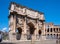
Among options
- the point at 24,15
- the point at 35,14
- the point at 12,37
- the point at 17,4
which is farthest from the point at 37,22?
the point at 12,37

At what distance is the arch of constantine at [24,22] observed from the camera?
41.1m

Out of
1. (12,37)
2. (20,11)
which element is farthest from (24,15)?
(12,37)

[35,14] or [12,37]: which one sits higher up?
[35,14]

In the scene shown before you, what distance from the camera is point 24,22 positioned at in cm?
4375

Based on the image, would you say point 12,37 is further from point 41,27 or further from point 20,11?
point 41,27

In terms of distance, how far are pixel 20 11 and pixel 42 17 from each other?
9706 millimetres

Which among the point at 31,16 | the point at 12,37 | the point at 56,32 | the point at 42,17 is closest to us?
the point at 12,37

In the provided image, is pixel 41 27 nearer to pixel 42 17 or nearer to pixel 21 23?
pixel 42 17

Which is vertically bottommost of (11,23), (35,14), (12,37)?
(12,37)

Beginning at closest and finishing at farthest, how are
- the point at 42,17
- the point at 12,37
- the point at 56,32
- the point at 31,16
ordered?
the point at 12,37, the point at 31,16, the point at 42,17, the point at 56,32

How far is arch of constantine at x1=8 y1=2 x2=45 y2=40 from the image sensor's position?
4113cm

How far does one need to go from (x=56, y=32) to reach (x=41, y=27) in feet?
95.9

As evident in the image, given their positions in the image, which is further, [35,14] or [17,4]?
[35,14]

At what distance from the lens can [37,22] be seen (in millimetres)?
48219
